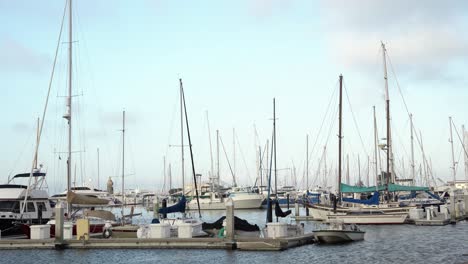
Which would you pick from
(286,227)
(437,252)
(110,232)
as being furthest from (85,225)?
(437,252)

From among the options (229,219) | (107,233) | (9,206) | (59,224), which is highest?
(9,206)

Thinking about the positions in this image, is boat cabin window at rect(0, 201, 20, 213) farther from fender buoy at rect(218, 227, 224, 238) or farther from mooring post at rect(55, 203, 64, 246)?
fender buoy at rect(218, 227, 224, 238)

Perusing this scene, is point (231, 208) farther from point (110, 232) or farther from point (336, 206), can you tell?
point (336, 206)

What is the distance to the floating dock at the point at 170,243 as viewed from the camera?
35.4 meters

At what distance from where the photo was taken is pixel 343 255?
118 feet

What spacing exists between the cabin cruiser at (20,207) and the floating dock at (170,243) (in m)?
7.18

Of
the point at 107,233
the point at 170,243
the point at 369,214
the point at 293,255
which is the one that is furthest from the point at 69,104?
the point at 369,214

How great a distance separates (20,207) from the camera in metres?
47.2

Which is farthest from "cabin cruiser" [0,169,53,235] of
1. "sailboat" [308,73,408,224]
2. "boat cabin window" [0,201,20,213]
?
"sailboat" [308,73,408,224]

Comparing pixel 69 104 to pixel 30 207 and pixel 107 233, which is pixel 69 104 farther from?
pixel 107 233

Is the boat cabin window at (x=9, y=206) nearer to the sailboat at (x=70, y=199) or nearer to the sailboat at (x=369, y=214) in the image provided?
the sailboat at (x=70, y=199)

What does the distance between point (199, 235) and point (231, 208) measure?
6079 millimetres

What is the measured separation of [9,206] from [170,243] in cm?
1700

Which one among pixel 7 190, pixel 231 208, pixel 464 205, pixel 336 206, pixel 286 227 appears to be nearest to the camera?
pixel 231 208
